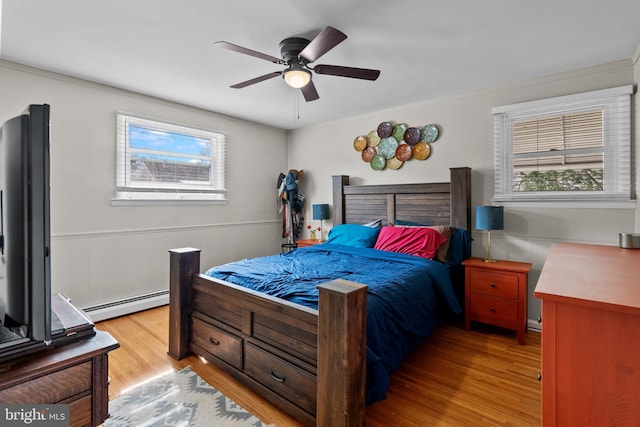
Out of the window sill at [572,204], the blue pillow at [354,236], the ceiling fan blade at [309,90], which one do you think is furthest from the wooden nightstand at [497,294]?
the ceiling fan blade at [309,90]

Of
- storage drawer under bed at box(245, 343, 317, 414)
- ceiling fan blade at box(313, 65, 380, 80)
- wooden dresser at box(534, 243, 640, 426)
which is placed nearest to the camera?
wooden dresser at box(534, 243, 640, 426)

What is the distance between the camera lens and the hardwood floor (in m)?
1.79

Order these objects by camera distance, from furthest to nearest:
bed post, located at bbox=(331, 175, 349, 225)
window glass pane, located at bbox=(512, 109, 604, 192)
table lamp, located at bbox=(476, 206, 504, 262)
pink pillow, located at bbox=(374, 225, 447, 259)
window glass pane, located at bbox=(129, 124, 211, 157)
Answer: bed post, located at bbox=(331, 175, 349, 225), window glass pane, located at bbox=(129, 124, 211, 157), pink pillow, located at bbox=(374, 225, 447, 259), table lamp, located at bbox=(476, 206, 504, 262), window glass pane, located at bbox=(512, 109, 604, 192)

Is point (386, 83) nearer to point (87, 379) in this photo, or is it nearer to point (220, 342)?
point (220, 342)

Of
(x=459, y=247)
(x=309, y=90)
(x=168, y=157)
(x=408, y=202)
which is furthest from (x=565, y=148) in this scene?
(x=168, y=157)

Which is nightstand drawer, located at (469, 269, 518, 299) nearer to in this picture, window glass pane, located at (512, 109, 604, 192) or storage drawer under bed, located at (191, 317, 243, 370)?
window glass pane, located at (512, 109, 604, 192)

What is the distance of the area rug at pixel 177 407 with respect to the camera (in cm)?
172

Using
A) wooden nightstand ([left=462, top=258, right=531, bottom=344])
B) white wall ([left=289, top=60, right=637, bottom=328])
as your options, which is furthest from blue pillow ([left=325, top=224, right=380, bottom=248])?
wooden nightstand ([left=462, top=258, right=531, bottom=344])

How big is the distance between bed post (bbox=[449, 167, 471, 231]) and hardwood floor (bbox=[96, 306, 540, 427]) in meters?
1.08

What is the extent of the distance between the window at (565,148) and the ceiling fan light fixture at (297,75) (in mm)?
2072

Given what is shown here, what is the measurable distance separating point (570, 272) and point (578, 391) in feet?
1.85

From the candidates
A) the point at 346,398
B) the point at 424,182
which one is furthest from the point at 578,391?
the point at 424,182

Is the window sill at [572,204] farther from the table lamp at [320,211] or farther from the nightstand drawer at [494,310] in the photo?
the table lamp at [320,211]

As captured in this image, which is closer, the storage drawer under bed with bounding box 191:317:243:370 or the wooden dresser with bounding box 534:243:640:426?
the wooden dresser with bounding box 534:243:640:426
